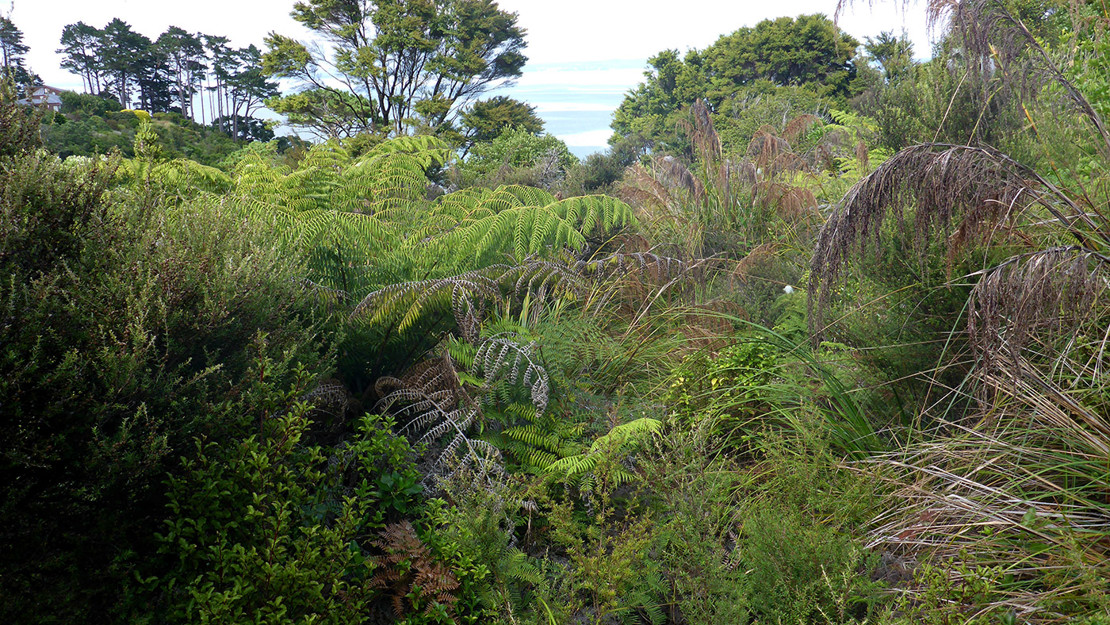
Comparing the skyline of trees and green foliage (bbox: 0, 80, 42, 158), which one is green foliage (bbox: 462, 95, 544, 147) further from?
green foliage (bbox: 0, 80, 42, 158)

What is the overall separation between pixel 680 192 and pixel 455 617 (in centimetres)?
437

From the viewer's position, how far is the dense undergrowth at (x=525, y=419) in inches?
68.4

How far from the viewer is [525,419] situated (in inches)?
123

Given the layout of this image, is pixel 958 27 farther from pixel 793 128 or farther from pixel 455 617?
pixel 793 128

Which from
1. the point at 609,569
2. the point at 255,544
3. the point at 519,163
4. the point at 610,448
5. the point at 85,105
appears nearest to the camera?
the point at 255,544

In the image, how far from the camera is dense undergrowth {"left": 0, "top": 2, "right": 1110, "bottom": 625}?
68.4 inches

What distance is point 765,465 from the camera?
3074 millimetres

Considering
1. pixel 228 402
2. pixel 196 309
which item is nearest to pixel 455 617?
pixel 228 402

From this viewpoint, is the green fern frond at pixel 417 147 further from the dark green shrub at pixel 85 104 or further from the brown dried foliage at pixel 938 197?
the dark green shrub at pixel 85 104

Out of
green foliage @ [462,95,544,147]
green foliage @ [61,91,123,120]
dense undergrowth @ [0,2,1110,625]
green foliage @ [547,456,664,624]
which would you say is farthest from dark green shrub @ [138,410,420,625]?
green foliage @ [462,95,544,147]

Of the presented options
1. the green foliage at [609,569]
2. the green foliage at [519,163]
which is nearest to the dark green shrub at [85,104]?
the green foliage at [519,163]

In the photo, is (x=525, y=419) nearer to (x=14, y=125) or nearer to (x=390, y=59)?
(x=14, y=125)

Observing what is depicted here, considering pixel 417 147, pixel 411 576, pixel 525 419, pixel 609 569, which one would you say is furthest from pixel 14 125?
pixel 417 147

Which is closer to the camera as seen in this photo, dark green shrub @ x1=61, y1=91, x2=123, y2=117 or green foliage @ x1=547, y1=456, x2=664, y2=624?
green foliage @ x1=547, y1=456, x2=664, y2=624
